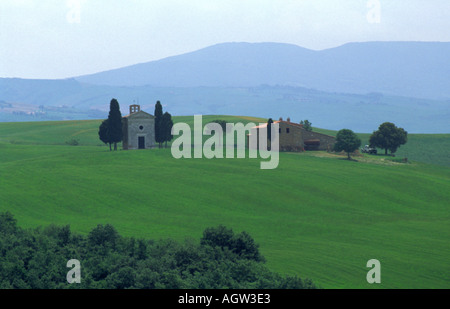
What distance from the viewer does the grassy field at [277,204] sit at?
143 ft

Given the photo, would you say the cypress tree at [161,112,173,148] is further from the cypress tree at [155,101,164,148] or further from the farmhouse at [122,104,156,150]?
the farmhouse at [122,104,156,150]

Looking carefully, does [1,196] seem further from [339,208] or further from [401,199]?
[401,199]

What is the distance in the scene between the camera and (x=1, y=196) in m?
63.7

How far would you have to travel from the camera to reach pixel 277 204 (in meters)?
66.2

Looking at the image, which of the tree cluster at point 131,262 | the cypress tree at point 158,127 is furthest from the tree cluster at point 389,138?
the tree cluster at point 131,262

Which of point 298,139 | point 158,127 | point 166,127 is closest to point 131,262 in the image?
point 158,127

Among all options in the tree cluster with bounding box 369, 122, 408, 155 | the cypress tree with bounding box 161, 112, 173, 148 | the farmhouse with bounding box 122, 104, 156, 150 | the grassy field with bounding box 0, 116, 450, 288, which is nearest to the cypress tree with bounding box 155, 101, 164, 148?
the cypress tree with bounding box 161, 112, 173, 148

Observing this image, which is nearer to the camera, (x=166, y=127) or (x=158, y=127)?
(x=158, y=127)

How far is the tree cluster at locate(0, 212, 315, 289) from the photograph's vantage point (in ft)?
105

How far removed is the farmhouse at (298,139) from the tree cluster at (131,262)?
225 feet

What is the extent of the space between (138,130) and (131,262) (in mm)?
65922

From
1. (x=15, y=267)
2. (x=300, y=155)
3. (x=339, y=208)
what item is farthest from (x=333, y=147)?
(x=15, y=267)

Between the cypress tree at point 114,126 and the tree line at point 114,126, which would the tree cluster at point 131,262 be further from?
the cypress tree at point 114,126

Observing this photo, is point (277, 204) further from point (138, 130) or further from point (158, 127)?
point (138, 130)
